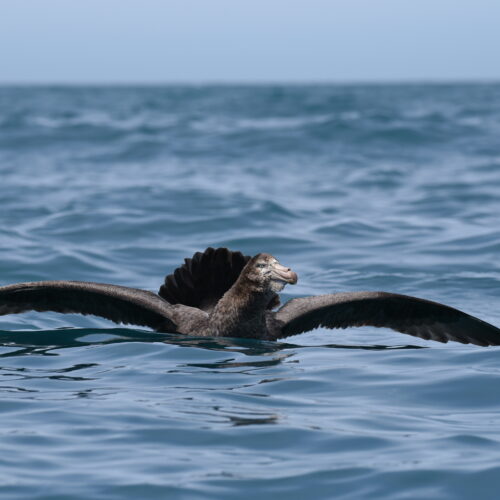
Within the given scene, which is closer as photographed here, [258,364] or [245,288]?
[258,364]

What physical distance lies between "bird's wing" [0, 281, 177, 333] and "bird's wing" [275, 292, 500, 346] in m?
1.04

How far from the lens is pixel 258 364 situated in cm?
815

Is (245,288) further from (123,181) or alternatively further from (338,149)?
(338,149)

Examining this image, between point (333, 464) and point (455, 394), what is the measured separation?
190 centimetres

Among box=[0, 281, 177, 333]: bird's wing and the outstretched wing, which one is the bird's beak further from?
box=[0, 281, 177, 333]: bird's wing

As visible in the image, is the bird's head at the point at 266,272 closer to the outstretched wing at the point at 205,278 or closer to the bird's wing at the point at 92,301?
the outstretched wing at the point at 205,278

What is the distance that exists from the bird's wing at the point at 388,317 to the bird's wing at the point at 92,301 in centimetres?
104

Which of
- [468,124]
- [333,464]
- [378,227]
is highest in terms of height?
[468,124]

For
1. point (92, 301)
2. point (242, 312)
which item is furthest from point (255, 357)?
point (92, 301)

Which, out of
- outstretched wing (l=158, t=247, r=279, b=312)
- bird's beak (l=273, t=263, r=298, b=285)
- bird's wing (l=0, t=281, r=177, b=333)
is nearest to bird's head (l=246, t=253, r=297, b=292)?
bird's beak (l=273, t=263, r=298, b=285)

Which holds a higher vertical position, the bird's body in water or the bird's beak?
the bird's beak

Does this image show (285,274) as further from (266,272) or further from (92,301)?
(92,301)

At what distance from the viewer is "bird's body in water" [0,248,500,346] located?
345 inches

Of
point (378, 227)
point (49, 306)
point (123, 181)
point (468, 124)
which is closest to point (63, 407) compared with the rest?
point (49, 306)
